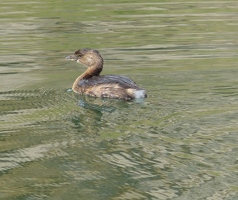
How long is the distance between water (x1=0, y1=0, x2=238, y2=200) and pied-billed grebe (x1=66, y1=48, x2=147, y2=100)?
0.49ft

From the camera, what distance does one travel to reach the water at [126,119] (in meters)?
7.39

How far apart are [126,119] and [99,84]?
6.14 ft

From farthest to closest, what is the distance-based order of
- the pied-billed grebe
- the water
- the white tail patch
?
1. the pied-billed grebe
2. the white tail patch
3. the water

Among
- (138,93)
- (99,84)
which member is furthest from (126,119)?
(99,84)

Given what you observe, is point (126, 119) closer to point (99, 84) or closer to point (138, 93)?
point (138, 93)

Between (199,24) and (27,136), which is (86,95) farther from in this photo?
(199,24)

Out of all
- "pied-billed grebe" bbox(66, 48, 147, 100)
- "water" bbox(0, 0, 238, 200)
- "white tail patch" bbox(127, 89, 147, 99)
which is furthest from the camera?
"pied-billed grebe" bbox(66, 48, 147, 100)

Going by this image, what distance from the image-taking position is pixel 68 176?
7707 millimetres

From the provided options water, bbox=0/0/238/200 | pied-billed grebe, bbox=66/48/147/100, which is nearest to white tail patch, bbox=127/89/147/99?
pied-billed grebe, bbox=66/48/147/100

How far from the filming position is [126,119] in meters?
9.49

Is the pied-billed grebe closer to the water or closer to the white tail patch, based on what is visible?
the white tail patch

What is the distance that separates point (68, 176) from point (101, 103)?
315 centimetres

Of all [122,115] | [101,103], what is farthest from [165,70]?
[122,115]

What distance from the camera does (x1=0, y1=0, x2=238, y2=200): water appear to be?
739 centimetres
